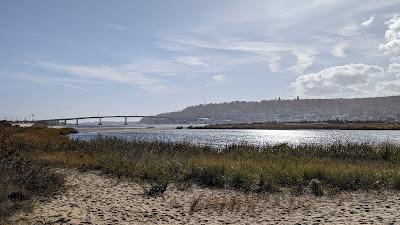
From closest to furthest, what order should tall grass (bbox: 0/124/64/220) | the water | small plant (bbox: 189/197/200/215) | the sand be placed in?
the sand → tall grass (bbox: 0/124/64/220) → small plant (bbox: 189/197/200/215) → the water

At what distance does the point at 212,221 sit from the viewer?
Answer: 33.1 ft

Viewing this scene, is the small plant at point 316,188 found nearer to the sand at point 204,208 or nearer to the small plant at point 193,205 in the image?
the sand at point 204,208

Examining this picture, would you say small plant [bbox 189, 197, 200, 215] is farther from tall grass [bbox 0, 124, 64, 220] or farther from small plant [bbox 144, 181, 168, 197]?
tall grass [bbox 0, 124, 64, 220]

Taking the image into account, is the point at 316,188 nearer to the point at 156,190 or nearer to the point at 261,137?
the point at 156,190

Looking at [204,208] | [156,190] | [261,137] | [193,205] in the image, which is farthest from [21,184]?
[261,137]

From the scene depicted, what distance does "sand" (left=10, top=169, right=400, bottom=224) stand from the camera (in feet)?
33.2

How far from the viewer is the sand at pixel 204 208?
10117 millimetres

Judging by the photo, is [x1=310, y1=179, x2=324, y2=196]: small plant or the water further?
the water

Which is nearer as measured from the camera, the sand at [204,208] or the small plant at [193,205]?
the sand at [204,208]

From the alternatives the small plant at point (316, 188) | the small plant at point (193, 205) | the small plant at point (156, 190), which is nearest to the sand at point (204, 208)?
the small plant at point (193, 205)

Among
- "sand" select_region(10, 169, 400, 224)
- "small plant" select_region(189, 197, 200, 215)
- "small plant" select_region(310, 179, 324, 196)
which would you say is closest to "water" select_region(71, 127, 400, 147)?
"small plant" select_region(310, 179, 324, 196)

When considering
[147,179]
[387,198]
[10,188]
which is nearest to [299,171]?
[387,198]

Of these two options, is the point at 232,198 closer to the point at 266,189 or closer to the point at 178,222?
the point at 266,189

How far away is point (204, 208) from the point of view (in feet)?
37.6
